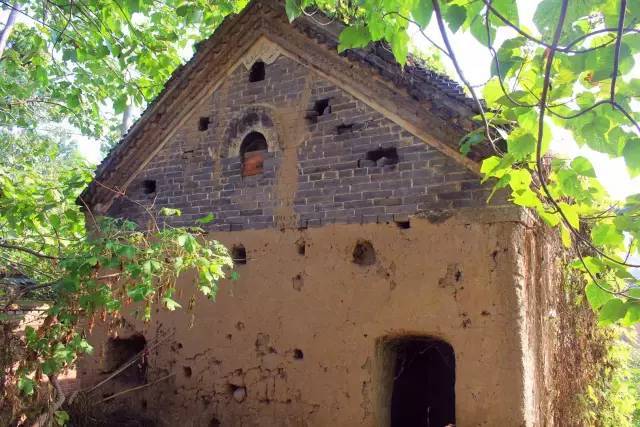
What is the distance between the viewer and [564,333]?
7.44 meters

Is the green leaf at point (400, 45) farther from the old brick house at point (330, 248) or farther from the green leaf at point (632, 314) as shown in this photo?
the old brick house at point (330, 248)

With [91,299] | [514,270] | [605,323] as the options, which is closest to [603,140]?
[605,323]

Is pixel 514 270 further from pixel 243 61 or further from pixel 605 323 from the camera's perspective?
pixel 243 61

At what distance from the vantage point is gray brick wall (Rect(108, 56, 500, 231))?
6766 millimetres

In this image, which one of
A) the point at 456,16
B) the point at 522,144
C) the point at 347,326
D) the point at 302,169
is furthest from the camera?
the point at 302,169

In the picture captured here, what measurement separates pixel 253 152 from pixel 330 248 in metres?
2.09

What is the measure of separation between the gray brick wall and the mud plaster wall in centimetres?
29

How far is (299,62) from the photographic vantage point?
315 inches

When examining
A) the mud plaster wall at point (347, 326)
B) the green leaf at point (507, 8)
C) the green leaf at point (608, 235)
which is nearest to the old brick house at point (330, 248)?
the mud plaster wall at point (347, 326)

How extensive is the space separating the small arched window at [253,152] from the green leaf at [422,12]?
5.45 m

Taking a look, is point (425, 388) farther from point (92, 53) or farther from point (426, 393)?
point (92, 53)

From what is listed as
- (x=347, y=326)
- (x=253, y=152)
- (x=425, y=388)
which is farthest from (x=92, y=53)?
(x=425, y=388)

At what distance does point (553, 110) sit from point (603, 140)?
33cm

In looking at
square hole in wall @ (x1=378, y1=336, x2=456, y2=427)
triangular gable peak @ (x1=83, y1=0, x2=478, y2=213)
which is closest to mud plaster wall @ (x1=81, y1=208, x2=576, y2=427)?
triangular gable peak @ (x1=83, y1=0, x2=478, y2=213)
